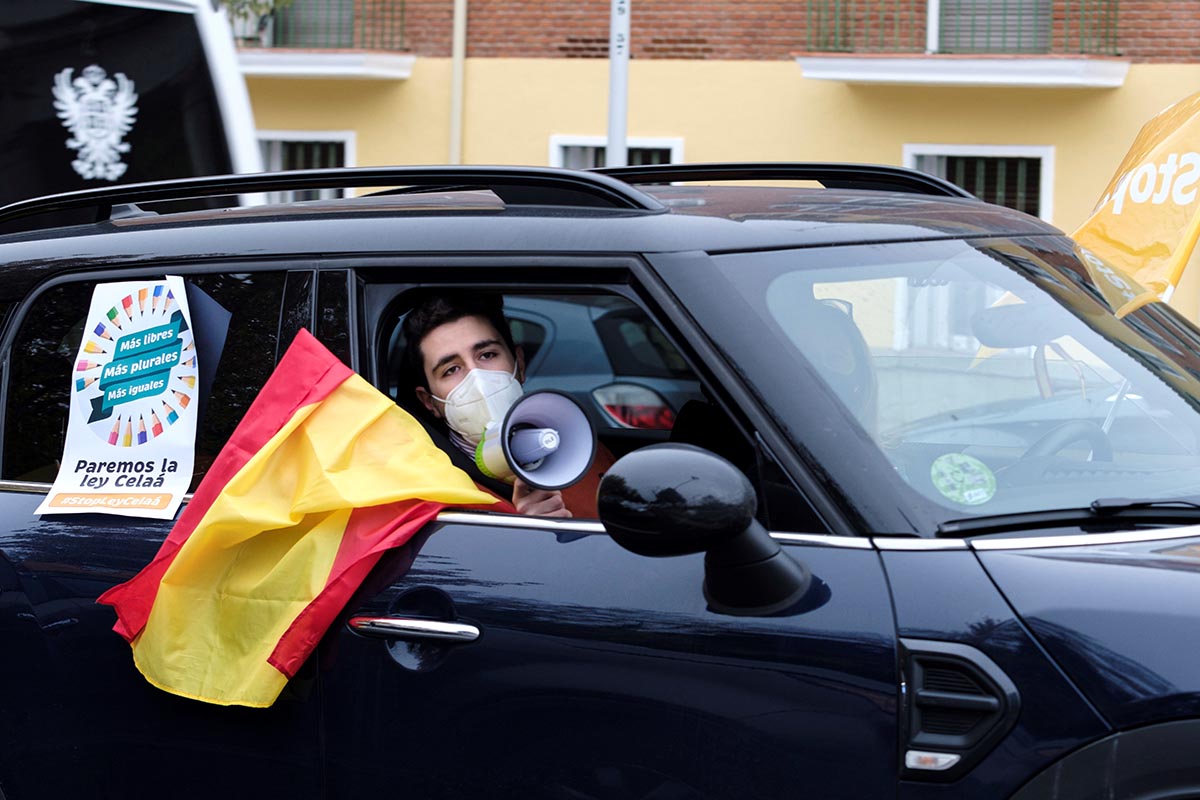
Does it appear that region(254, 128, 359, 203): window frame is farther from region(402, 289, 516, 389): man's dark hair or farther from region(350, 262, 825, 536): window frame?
region(350, 262, 825, 536): window frame

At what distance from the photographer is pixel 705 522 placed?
2.18 m

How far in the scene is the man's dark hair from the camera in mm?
3209

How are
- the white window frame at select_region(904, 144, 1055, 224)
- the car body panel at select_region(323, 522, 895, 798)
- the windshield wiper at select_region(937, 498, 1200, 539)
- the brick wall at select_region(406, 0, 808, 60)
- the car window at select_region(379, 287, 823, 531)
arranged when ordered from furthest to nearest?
the brick wall at select_region(406, 0, 808, 60)
the white window frame at select_region(904, 144, 1055, 224)
the car window at select_region(379, 287, 823, 531)
the windshield wiper at select_region(937, 498, 1200, 539)
the car body panel at select_region(323, 522, 895, 798)

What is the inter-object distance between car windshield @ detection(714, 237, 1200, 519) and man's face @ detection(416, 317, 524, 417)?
849 millimetres

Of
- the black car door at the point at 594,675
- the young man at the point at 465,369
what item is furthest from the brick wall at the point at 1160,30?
the black car door at the point at 594,675

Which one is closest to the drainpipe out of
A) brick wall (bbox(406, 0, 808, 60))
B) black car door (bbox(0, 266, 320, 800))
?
brick wall (bbox(406, 0, 808, 60))

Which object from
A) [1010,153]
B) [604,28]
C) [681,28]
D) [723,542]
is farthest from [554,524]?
[604,28]

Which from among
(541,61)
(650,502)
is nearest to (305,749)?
(650,502)

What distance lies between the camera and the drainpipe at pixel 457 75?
17.4 metres

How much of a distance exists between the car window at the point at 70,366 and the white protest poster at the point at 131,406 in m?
0.03

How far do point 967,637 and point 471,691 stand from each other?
0.77m

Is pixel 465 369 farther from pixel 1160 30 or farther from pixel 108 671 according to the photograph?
pixel 1160 30

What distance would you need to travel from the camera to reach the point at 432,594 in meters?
2.53

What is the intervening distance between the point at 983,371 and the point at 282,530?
1.22 m
